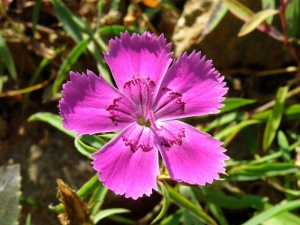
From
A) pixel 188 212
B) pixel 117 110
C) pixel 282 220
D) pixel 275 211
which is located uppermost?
pixel 117 110

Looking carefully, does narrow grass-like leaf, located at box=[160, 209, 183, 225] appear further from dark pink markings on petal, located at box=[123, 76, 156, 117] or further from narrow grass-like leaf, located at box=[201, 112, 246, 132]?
dark pink markings on petal, located at box=[123, 76, 156, 117]

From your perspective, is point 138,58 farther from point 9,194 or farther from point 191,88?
point 9,194

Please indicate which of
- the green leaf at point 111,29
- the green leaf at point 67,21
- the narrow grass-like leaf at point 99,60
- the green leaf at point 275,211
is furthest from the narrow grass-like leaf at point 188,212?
the green leaf at point 67,21

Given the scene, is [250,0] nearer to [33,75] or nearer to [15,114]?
[33,75]

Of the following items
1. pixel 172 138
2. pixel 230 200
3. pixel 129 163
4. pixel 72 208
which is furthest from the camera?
pixel 230 200

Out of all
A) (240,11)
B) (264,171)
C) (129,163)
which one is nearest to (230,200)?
(264,171)

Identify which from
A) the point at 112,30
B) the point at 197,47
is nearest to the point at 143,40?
the point at 112,30
